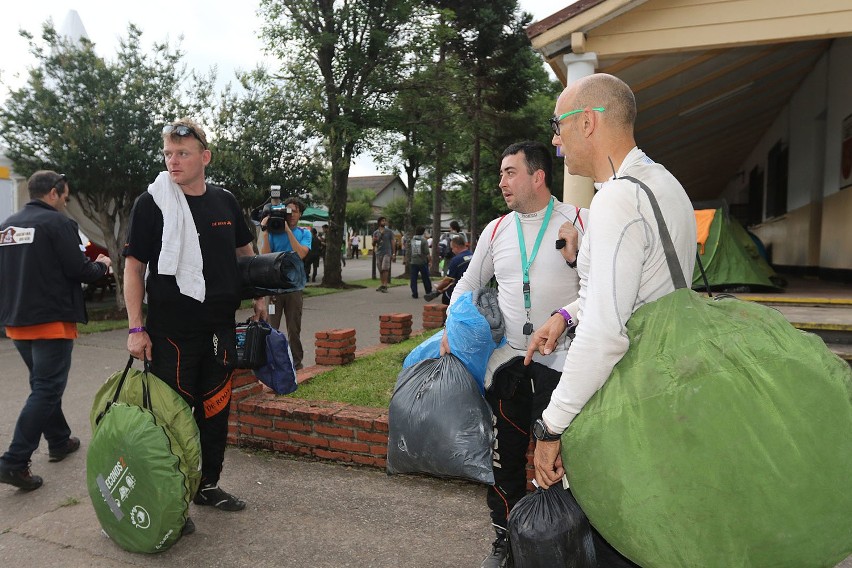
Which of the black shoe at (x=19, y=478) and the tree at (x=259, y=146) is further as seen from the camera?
the tree at (x=259, y=146)

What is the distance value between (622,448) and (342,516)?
2.30 m

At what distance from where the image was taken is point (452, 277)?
7348 mm

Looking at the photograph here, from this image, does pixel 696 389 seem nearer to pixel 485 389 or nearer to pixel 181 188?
pixel 485 389

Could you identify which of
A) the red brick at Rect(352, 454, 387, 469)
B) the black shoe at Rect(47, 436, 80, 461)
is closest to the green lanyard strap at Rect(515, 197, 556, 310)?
the red brick at Rect(352, 454, 387, 469)

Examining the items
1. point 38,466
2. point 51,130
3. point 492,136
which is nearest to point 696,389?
point 38,466

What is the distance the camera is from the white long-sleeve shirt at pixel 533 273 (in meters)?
2.59

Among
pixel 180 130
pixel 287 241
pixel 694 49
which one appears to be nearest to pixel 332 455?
pixel 180 130

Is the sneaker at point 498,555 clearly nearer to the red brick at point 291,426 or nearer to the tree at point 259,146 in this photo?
the red brick at point 291,426

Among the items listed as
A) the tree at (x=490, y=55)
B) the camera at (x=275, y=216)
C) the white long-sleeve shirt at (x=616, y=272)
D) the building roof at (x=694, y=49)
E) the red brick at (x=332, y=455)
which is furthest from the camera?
the tree at (x=490, y=55)

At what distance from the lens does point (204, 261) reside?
3.22m

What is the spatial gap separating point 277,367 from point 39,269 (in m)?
1.81

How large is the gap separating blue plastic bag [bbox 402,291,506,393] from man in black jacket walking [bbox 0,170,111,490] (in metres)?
2.81

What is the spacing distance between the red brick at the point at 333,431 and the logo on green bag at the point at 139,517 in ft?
4.79

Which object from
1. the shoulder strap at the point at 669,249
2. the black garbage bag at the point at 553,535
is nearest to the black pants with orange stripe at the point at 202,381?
the black garbage bag at the point at 553,535
